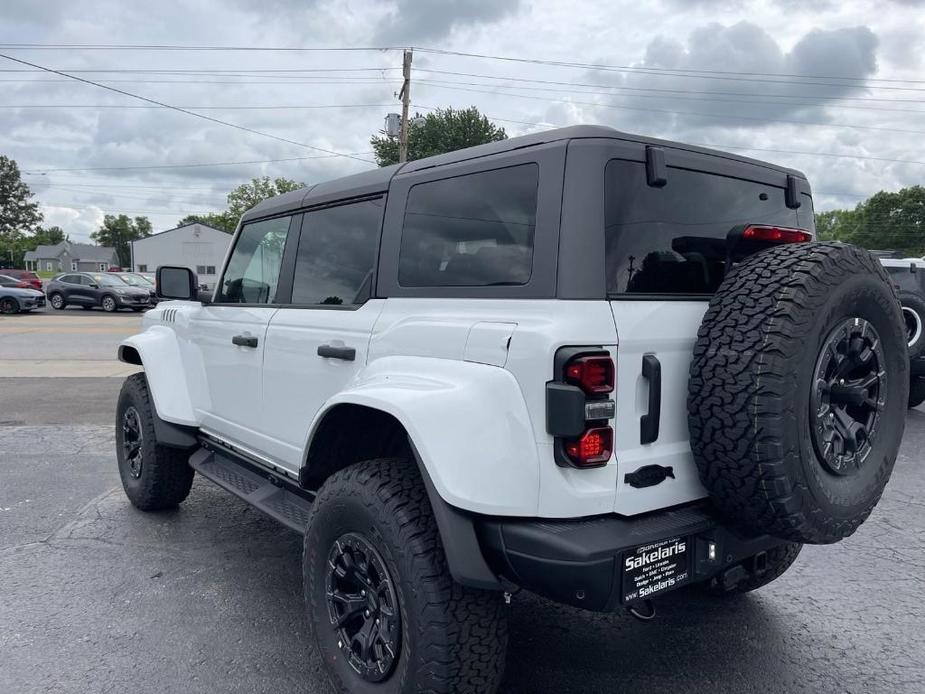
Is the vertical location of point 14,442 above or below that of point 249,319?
below

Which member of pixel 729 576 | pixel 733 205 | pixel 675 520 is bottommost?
pixel 729 576

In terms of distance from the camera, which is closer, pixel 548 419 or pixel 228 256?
pixel 548 419

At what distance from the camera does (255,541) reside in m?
4.18

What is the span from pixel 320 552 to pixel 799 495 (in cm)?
166

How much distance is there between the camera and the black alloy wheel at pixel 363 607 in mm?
2326

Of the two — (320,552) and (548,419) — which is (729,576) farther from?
(320,552)

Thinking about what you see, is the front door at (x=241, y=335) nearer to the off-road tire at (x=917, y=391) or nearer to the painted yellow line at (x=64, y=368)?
the painted yellow line at (x=64, y=368)

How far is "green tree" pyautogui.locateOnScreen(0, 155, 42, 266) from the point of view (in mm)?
92438

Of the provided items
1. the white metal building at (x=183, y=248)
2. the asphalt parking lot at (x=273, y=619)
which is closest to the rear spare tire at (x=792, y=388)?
the asphalt parking lot at (x=273, y=619)

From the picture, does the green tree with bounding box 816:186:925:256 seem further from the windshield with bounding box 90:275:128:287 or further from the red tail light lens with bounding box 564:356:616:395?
the red tail light lens with bounding box 564:356:616:395

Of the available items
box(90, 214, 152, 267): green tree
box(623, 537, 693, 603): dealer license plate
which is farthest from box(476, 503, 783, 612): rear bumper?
box(90, 214, 152, 267): green tree

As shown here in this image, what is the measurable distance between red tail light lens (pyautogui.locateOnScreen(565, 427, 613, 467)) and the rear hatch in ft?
0.23

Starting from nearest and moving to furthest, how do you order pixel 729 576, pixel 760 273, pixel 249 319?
pixel 760 273 → pixel 729 576 → pixel 249 319

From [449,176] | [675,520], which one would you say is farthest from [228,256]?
[675,520]
